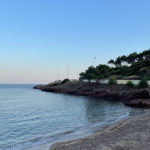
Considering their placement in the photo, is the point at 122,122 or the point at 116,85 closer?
the point at 122,122

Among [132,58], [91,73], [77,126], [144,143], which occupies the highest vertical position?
[132,58]

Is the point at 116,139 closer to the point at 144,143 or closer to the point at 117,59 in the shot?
the point at 144,143

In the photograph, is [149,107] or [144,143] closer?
[144,143]

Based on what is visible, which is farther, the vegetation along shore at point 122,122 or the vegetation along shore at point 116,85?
the vegetation along shore at point 116,85

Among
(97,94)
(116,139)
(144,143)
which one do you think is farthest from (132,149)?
(97,94)

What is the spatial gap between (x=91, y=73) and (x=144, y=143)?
58638 mm

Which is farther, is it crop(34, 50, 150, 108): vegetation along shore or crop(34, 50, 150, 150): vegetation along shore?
crop(34, 50, 150, 108): vegetation along shore

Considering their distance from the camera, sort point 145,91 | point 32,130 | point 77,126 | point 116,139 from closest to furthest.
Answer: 1. point 116,139
2. point 32,130
3. point 77,126
4. point 145,91

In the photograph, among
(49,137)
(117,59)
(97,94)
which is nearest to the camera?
(49,137)

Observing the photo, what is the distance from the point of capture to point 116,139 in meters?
9.55

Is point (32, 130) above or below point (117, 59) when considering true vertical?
below

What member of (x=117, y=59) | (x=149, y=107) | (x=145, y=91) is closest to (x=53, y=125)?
(x=149, y=107)

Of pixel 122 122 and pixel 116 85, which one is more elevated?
pixel 116 85

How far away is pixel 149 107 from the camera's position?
83.6 ft
